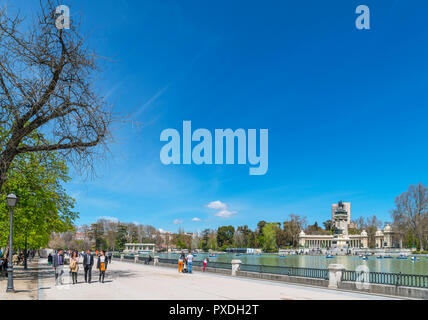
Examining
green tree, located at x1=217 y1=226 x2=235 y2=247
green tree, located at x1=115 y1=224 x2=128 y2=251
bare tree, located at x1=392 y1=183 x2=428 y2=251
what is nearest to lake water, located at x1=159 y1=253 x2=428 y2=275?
bare tree, located at x1=392 y1=183 x2=428 y2=251

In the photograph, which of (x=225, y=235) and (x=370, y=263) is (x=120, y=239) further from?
(x=370, y=263)

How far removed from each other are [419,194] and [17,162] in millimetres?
98816

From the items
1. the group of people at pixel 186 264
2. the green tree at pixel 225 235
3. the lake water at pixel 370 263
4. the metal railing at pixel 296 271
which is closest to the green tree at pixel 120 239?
the green tree at pixel 225 235

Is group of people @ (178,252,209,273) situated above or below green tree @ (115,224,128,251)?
above

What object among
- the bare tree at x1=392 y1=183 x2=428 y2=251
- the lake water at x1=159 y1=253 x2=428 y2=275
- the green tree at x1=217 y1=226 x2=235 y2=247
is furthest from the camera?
the green tree at x1=217 y1=226 x2=235 y2=247

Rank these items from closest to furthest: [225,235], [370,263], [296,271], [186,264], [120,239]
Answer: [296,271] < [186,264] < [370,263] < [120,239] < [225,235]

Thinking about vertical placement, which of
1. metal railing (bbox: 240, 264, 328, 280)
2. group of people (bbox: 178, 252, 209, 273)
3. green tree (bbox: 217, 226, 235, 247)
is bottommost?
green tree (bbox: 217, 226, 235, 247)

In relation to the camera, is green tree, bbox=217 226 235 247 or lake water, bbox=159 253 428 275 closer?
lake water, bbox=159 253 428 275

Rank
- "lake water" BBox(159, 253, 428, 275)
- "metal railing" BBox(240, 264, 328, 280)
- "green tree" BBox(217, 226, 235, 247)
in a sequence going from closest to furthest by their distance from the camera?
"metal railing" BBox(240, 264, 328, 280) → "lake water" BBox(159, 253, 428, 275) → "green tree" BBox(217, 226, 235, 247)

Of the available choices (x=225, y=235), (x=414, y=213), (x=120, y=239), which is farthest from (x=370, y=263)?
(x=225, y=235)

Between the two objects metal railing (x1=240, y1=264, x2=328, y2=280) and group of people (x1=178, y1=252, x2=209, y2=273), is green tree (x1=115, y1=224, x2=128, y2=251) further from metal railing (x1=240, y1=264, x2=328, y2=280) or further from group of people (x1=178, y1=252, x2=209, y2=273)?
metal railing (x1=240, y1=264, x2=328, y2=280)

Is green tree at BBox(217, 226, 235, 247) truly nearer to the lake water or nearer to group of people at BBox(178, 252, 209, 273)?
the lake water
